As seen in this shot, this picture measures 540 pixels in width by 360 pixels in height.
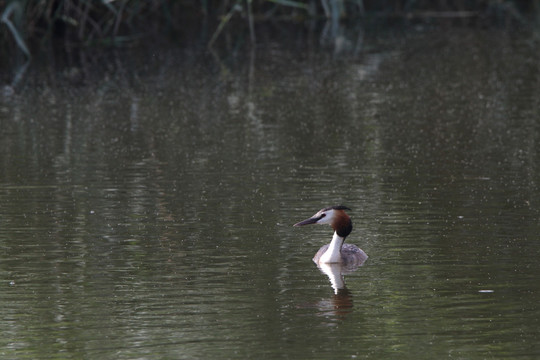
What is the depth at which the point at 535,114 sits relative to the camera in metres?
23.0

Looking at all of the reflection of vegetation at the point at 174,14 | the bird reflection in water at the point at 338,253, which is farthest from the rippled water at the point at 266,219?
the reflection of vegetation at the point at 174,14

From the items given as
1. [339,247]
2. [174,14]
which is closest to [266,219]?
[339,247]

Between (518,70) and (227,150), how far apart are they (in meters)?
12.7

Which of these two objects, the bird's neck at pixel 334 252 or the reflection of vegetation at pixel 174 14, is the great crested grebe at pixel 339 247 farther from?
the reflection of vegetation at pixel 174 14

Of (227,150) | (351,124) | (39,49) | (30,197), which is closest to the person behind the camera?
(30,197)

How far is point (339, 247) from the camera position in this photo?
12.4 m

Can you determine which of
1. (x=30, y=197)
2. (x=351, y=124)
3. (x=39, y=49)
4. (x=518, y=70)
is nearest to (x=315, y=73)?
(x=518, y=70)

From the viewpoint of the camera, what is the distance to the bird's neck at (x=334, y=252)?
12.3 metres

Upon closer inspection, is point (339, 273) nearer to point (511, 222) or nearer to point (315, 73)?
point (511, 222)

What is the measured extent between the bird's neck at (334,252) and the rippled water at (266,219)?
0.64 ft

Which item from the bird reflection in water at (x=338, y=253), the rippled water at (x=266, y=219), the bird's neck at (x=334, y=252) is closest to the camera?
the rippled water at (x=266, y=219)

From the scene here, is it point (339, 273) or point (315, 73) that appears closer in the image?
point (339, 273)

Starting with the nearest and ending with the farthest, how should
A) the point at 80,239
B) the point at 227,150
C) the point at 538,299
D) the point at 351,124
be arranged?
the point at 538,299, the point at 80,239, the point at 227,150, the point at 351,124

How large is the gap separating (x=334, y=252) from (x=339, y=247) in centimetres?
9
